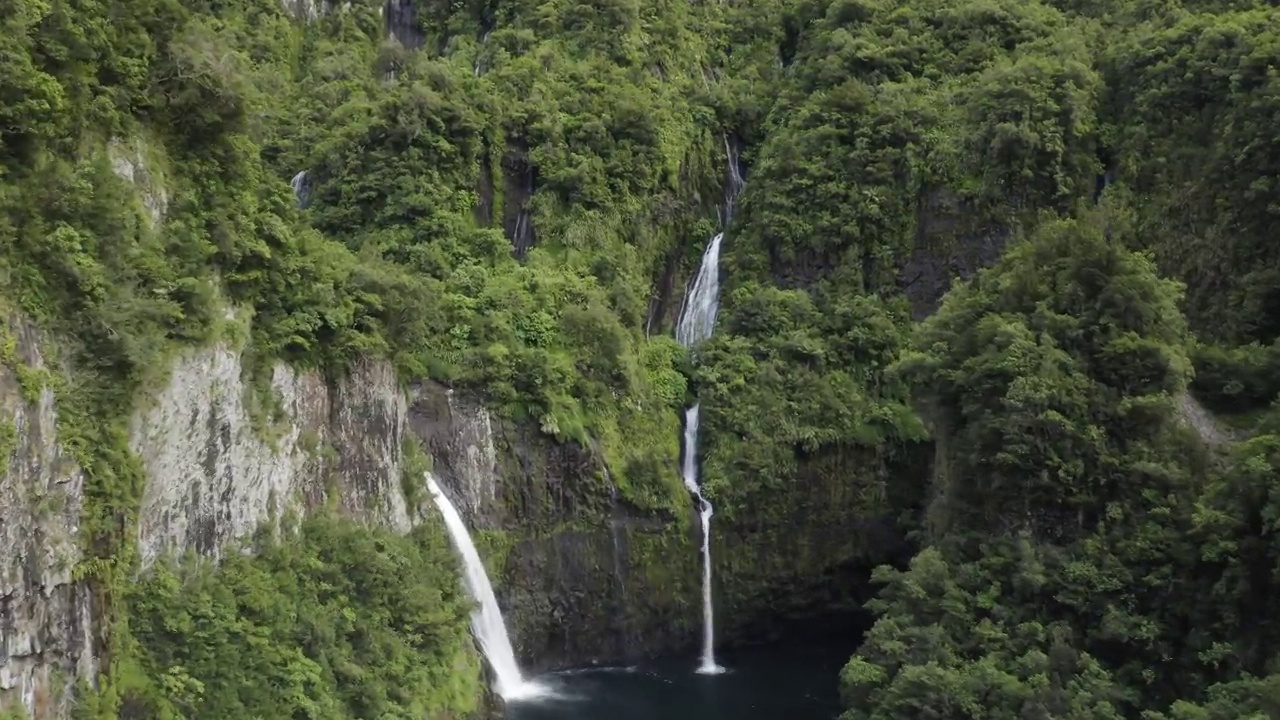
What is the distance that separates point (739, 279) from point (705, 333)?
1.60 m

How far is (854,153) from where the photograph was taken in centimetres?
2416

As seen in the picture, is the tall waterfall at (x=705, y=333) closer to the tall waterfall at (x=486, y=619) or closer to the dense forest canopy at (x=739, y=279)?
the dense forest canopy at (x=739, y=279)

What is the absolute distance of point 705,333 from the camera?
2378cm

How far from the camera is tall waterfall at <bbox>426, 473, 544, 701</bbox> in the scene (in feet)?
57.9

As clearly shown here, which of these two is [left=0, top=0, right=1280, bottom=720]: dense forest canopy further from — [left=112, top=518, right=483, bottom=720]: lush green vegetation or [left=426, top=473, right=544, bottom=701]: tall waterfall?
[left=426, top=473, right=544, bottom=701]: tall waterfall

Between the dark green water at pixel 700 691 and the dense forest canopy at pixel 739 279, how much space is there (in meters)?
3.11

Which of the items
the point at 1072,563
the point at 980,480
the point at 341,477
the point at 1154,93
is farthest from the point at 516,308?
the point at 1154,93

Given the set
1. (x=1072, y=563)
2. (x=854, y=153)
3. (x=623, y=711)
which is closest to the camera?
(x=1072, y=563)

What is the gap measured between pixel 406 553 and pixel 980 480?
924 centimetres

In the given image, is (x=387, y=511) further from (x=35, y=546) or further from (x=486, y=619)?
(x=35, y=546)

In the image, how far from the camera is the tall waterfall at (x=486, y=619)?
57.9 ft

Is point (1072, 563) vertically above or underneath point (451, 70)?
underneath

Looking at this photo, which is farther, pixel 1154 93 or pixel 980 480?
pixel 1154 93

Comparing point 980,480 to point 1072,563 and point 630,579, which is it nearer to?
point 1072,563
